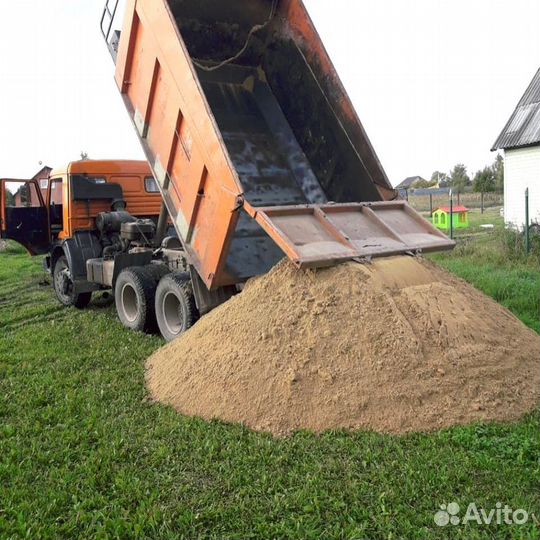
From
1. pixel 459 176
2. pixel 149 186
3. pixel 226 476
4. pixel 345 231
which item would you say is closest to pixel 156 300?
pixel 345 231

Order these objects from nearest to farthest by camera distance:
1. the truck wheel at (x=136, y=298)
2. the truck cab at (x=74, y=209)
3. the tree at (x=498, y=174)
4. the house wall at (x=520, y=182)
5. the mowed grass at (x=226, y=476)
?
the mowed grass at (x=226, y=476)
the truck wheel at (x=136, y=298)
the truck cab at (x=74, y=209)
the house wall at (x=520, y=182)
the tree at (x=498, y=174)

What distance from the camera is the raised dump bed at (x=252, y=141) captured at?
19.0ft

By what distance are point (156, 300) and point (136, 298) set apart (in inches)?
26.8

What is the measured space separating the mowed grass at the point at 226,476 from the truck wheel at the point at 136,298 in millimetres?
2377

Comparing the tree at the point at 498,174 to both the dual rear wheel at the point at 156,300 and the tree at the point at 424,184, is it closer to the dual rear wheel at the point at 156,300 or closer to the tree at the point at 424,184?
the tree at the point at 424,184

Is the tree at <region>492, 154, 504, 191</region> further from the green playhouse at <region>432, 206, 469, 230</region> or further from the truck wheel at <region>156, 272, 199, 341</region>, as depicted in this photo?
the truck wheel at <region>156, 272, 199, 341</region>

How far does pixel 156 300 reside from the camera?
7.44 metres

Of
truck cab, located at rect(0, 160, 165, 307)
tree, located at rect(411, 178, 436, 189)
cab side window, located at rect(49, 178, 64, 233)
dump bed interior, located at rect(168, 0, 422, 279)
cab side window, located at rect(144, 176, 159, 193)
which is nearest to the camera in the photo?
dump bed interior, located at rect(168, 0, 422, 279)

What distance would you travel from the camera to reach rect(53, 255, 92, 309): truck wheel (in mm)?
9945

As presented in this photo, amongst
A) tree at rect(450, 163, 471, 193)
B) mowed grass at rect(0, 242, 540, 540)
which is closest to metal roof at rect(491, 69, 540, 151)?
mowed grass at rect(0, 242, 540, 540)

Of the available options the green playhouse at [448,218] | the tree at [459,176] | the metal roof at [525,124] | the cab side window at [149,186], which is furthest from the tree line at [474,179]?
the cab side window at [149,186]

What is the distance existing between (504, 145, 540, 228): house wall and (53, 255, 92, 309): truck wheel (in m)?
12.0

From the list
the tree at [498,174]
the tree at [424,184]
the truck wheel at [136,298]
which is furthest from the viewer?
the tree at [424,184]

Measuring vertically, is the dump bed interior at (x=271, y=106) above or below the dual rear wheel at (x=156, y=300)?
above
